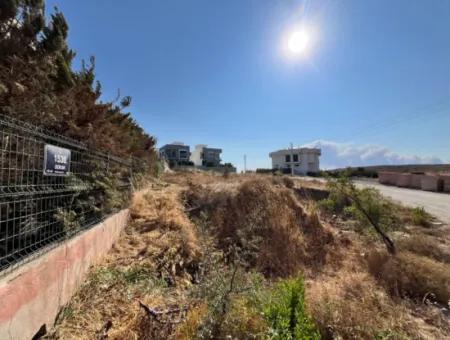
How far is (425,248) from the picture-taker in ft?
17.4

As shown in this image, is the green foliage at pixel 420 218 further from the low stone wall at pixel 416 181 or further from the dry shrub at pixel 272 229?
the low stone wall at pixel 416 181

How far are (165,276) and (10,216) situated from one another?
224cm

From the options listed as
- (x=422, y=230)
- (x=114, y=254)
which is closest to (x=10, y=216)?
(x=114, y=254)

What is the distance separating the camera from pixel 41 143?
2893 mm

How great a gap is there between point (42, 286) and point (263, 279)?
→ 2.92 metres

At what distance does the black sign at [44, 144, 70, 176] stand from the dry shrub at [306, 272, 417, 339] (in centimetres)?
339

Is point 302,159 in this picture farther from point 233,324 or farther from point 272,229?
point 233,324

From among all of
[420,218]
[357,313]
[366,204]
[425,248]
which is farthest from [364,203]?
[420,218]

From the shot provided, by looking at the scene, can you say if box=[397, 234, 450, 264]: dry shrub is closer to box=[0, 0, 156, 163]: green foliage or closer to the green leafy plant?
the green leafy plant

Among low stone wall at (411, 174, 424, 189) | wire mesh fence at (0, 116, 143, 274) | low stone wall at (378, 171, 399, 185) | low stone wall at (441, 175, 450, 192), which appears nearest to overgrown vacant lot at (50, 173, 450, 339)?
wire mesh fence at (0, 116, 143, 274)

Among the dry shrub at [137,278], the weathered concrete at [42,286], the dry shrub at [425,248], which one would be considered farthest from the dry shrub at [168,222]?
the dry shrub at [425,248]

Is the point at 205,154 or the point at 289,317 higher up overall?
the point at 205,154

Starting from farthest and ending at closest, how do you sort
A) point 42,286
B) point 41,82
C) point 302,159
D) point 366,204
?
point 302,159 < point 366,204 < point 41,82 < point 42,286

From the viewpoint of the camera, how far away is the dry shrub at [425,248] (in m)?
5.14
